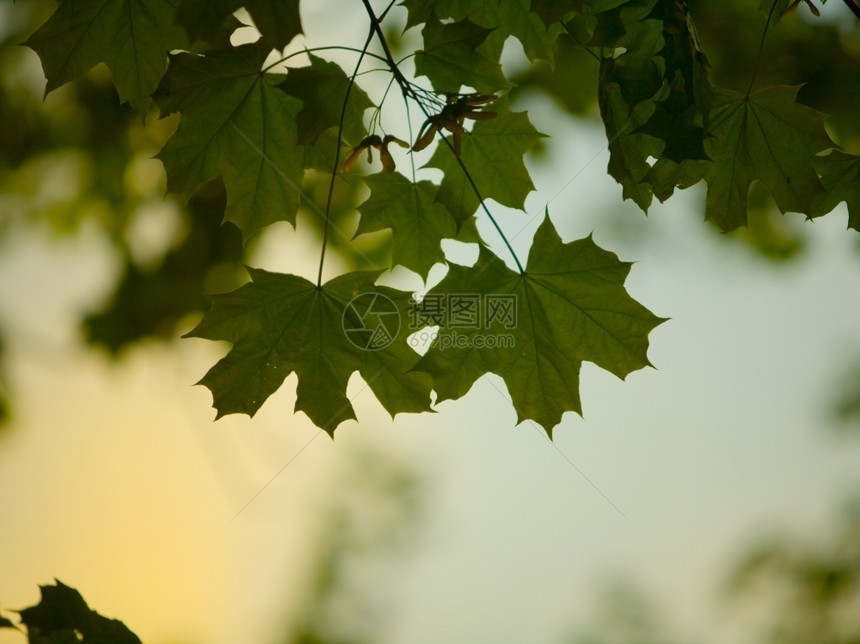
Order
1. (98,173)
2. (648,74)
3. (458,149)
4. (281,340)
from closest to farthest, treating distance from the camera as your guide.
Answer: (648,74)
(458,149)
(281,340)
(98,173)

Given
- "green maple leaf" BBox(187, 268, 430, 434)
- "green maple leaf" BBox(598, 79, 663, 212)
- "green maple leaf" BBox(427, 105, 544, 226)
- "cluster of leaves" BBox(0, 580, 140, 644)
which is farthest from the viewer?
"green maple leaf" BBox(427, 105, 544, 226)

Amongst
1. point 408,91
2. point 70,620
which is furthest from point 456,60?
point 70,620

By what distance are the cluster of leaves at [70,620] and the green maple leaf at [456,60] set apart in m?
1.27

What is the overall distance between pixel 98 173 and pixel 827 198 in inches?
199

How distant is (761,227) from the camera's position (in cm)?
529

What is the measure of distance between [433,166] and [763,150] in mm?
807

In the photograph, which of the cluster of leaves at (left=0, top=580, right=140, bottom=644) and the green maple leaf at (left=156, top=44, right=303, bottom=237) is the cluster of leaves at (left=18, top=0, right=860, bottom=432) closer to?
the green maple leaf at (left=156, top=44, right=303, bottom=237)

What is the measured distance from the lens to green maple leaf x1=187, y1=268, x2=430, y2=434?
1592mm

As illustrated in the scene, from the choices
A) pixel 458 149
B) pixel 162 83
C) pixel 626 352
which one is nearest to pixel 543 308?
pixel 626 352

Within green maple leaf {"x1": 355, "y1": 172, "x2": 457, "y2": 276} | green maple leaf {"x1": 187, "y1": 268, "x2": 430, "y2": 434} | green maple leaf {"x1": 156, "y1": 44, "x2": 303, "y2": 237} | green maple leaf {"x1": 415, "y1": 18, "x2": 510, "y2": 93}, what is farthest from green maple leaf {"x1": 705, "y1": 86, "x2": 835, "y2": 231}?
green maple leaf {"x1": 156, "y1": 44, "x2": 303, "y2": 237}

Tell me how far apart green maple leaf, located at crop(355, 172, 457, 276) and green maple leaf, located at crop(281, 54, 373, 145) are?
258 millimetres

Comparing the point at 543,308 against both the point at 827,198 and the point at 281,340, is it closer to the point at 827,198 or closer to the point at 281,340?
the point at 281,340

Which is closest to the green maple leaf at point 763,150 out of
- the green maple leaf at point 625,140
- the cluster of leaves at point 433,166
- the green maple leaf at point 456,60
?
the cluster of leaves at point 433,166

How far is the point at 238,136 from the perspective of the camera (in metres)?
1.73
